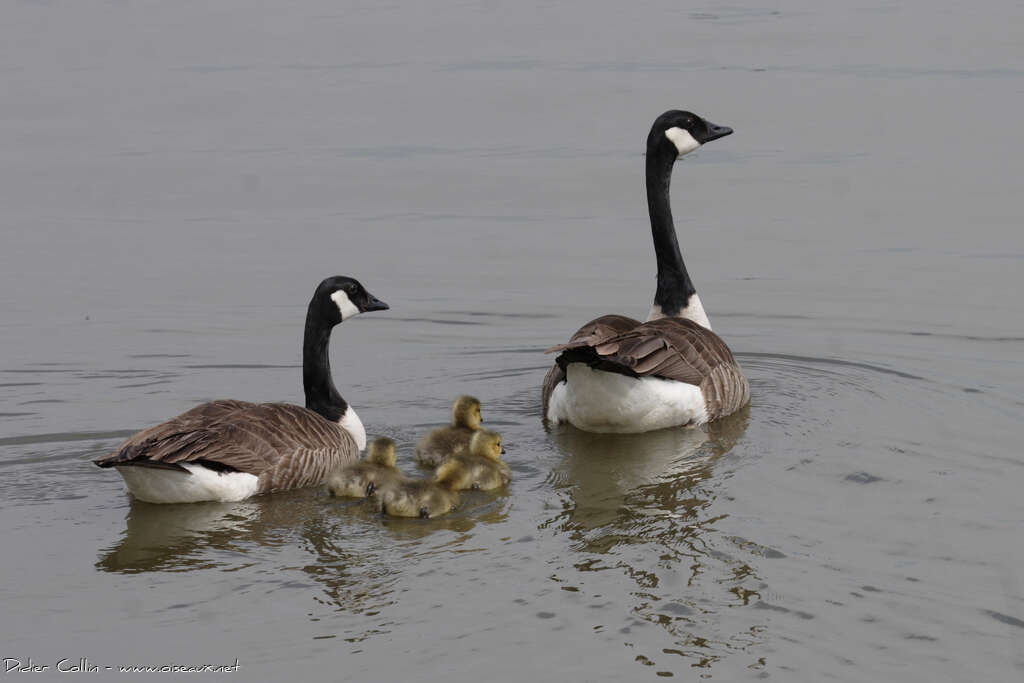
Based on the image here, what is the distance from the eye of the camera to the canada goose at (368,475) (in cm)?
797

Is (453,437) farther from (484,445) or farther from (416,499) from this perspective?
(416,499)

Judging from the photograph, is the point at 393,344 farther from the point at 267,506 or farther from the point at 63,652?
the point at 63,652

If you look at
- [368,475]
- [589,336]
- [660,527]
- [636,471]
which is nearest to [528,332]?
[589,336]

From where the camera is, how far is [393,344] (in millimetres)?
12289

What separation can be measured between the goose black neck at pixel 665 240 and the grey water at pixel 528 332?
90 cm

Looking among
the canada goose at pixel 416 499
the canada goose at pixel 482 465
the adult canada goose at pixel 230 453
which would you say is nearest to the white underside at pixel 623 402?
the canada goose at pixel 482 465

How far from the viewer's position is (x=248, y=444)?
26.8ft

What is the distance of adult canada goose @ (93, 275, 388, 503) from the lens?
7797 mm

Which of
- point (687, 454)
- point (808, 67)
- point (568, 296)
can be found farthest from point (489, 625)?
point (808, 67)

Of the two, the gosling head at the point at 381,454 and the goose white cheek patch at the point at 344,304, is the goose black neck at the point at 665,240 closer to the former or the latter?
the goose white cheek patch at the point at 344,304

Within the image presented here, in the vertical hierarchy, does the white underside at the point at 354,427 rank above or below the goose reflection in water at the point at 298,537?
above

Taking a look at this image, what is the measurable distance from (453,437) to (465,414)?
0.26 metres

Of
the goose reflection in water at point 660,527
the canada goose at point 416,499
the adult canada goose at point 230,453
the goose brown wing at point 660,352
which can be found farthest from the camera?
Answer: the goose brown wing at point 660,352

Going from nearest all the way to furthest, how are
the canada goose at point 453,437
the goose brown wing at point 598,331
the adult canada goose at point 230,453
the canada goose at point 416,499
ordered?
the canada goose at point 416,499, the adult canada goose at point 230,453, the goose brown wing at point 598,331, the canada goose at point 453,437
